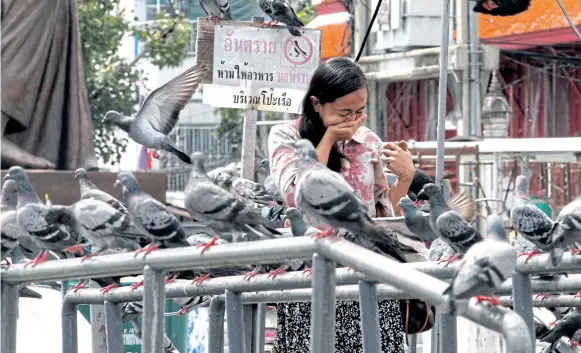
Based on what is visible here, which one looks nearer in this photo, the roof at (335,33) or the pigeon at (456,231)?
the pigeon at (456,231)

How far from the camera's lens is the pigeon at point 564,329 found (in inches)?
245

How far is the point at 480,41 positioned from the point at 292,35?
1837cm

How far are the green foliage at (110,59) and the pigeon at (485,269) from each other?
1955 cm

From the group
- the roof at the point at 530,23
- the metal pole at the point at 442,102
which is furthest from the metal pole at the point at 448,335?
the roof at the point at 530,23

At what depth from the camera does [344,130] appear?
4367 millimetres

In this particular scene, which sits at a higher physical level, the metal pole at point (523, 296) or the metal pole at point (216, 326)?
the metal pole at point (523, 296)

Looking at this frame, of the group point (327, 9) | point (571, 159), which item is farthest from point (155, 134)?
point (327, 9)

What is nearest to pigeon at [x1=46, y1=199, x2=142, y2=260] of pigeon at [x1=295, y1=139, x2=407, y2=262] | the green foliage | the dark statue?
pigeon at [x1=295, y1=139, x2=407, y2=262]

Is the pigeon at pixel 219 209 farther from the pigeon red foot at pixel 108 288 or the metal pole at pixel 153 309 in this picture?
the metal pole at pixel 153 309

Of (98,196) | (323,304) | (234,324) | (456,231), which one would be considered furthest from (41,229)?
(323,304)

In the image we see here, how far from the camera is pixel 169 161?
3881 cm

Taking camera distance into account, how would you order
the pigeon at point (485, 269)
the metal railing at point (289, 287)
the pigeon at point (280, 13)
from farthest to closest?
1. the pigeon at point (280, 13)
2. the pigeon at point (485, 269)
3. the metal railing at point (289, 287)

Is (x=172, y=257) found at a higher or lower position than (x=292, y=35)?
lower

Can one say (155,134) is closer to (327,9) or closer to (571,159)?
(571,159)
